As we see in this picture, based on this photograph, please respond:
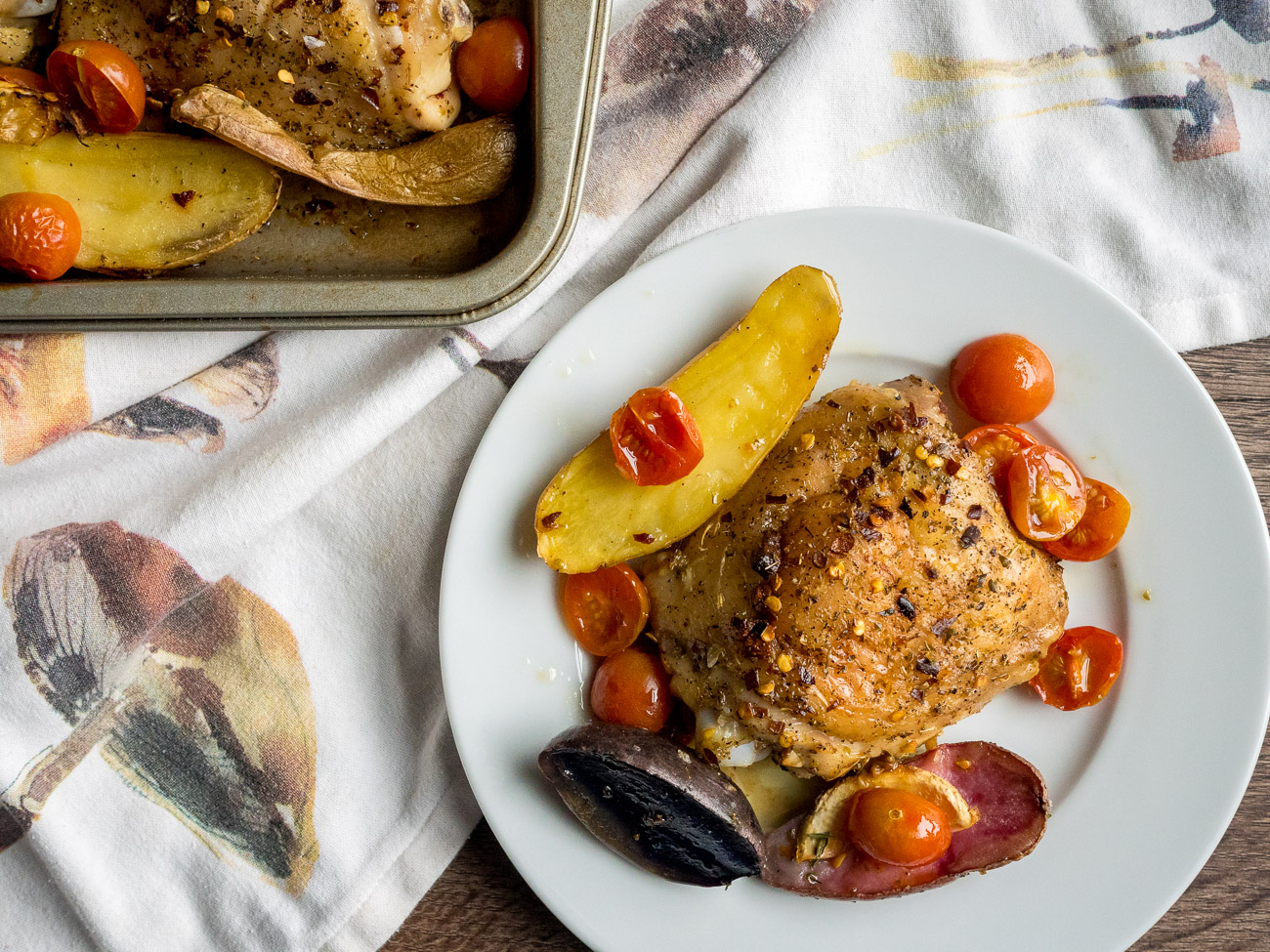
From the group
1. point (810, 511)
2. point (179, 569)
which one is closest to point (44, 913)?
point (179, 569)

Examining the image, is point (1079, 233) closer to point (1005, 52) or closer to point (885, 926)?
point (1005, 52)

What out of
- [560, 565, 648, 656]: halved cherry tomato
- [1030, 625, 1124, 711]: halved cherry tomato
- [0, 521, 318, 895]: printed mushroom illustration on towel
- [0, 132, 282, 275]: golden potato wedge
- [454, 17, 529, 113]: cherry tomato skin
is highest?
[454, 17, 529, 113]: cherry tomato skin

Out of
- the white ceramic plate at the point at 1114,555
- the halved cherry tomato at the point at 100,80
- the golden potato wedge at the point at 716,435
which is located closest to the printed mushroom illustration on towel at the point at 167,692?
the white ceramic plate at the point at 1114,555

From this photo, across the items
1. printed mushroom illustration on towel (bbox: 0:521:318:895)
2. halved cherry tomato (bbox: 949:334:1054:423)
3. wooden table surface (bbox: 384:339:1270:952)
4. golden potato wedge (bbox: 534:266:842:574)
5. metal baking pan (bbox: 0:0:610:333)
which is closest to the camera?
metal baking pan (bbox: 0:0:610:333)

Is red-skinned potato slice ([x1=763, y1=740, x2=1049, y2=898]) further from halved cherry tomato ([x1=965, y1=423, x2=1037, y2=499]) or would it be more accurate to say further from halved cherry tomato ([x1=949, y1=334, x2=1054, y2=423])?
halved cherry tomato ([x1=949, y1=334, x2=1054, y2=423])

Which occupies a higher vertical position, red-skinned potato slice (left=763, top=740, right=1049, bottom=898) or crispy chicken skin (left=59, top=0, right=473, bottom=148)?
crispy chicken skin (left=59, top=0, right=473, bottom=148)

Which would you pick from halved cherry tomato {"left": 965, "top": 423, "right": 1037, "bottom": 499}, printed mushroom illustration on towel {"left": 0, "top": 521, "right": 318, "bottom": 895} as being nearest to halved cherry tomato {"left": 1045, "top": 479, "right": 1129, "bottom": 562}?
halved cherry tomato {"left": 965, "top": 423, "right": 1037, "bottom": 499}

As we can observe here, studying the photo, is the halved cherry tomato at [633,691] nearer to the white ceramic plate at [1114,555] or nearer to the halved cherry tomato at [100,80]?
the white ceramic plate at [1114,555]

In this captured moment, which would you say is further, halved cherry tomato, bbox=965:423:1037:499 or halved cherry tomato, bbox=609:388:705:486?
halved cherry tomato, bbox=965:423:1037:499
